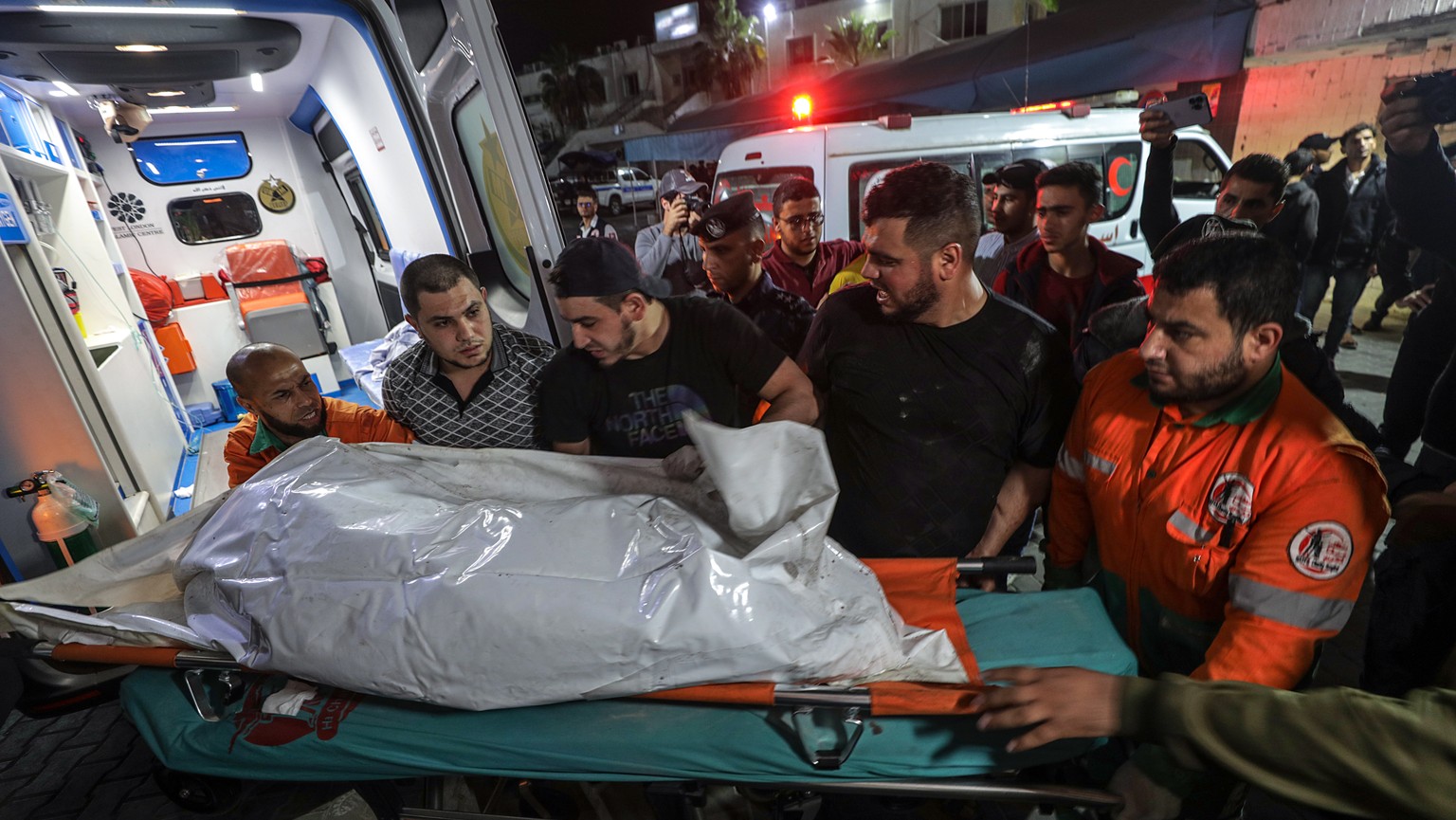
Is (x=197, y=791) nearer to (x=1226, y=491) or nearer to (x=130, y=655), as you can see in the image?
(x=130, y=655)

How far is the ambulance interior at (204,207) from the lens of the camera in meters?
2.91

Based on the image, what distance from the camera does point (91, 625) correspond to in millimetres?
1545

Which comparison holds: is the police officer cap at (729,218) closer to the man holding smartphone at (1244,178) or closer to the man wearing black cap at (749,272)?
the man wearing black cap at (749,272)

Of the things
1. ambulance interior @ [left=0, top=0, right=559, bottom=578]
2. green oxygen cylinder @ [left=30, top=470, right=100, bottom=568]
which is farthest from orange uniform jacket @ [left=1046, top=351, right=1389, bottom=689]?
green oxygen cylinder @ [left=30, top=470, right=100, bottom=568]

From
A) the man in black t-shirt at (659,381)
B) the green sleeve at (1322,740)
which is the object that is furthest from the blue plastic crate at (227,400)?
the green sleeve at (1322,740)

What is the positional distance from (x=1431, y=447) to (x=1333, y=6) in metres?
1.98

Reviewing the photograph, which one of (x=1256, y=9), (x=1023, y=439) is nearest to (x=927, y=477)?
(x=1023, y=439)

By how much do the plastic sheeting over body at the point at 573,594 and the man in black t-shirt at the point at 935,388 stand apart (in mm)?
478

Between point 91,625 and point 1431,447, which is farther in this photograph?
point 1431,447

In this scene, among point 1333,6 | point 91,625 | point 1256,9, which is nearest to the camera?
point 91,625

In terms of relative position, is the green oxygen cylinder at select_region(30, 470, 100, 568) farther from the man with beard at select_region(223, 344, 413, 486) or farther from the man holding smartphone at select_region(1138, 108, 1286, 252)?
the man holding smartphone at select_region(1138, 108, 1286, 252)

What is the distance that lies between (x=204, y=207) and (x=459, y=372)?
6.75 meters

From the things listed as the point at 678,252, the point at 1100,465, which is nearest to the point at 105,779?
the point at 678,252

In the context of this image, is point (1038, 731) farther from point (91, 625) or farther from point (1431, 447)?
point (1431, 447)
